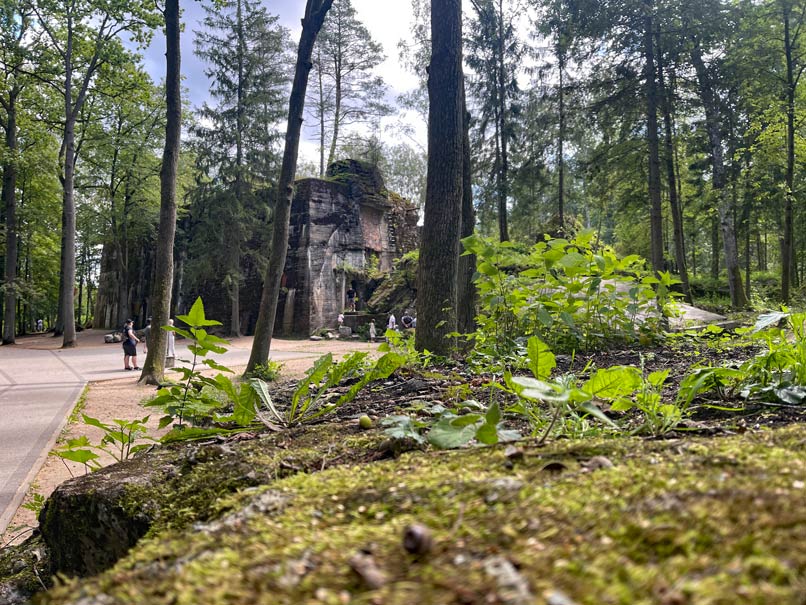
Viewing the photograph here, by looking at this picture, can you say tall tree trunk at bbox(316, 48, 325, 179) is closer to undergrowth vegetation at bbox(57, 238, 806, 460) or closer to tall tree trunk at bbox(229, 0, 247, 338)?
tall tree trunk at bbox(229, 0, 247, 338)

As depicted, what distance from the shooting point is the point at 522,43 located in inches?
911

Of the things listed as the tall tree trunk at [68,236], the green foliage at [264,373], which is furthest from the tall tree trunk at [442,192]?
the tall tree trunk at [68,236]

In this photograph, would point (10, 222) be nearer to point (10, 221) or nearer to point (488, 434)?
point (10, 221)

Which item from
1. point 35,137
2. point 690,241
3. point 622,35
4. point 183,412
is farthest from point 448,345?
point 690,241

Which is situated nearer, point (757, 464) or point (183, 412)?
point (757, 464)

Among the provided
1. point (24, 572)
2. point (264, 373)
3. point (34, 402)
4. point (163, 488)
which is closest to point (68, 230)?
point (34, 402)

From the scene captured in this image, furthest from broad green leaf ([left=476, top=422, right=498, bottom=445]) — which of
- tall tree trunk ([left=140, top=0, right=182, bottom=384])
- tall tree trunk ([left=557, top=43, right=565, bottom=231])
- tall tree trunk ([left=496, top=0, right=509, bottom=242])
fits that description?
tall tree trunk ([left=496, top=0, right=509, bottom=242])

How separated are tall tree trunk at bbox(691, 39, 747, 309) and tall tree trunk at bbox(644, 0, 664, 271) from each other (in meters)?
2.38

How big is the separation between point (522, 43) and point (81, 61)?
19.2 meters

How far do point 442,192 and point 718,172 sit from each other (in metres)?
16.4

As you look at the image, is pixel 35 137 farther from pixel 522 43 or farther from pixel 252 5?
pixel 522 43

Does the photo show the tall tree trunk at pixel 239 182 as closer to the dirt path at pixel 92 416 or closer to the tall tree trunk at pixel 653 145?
the dirt path at pixel 92 416

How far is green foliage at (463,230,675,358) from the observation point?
339 centimetres

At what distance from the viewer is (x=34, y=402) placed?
8352 millimetres
